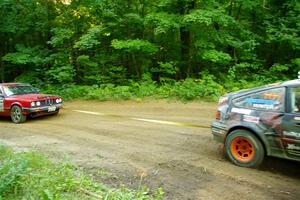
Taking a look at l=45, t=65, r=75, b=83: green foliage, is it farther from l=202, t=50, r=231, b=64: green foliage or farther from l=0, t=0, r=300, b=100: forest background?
l=202, t=50, r=231, b=64: green foliage

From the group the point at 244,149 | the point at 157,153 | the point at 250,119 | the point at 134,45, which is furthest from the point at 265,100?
the point at 134,45

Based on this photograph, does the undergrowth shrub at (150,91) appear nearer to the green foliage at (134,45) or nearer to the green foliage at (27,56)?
the green foliage at (134,45)

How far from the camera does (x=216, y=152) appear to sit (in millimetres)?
6457

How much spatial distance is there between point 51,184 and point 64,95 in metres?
12.5

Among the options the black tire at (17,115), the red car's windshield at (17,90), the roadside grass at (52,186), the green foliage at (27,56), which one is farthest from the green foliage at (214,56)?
the roadside grass at (52,186)

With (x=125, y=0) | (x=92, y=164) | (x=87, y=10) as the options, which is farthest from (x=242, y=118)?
(x=87, y=10)

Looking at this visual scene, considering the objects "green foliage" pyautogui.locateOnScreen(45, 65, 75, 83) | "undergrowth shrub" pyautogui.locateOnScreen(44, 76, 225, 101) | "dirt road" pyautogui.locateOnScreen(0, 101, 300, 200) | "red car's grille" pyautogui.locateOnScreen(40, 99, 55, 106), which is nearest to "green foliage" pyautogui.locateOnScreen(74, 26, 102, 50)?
"green foliage" pyautogui.locateOnScreen(45, 65, 75, 83)

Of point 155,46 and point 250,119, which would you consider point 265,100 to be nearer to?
point 250,119

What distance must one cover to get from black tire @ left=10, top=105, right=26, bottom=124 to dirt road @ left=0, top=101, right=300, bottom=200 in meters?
0.25

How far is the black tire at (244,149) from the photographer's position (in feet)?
17.9

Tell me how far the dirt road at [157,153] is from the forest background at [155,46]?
394 cm

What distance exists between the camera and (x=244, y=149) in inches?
225

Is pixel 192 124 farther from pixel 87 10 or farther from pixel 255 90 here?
pixel 87 10

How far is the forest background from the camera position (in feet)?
48.2
